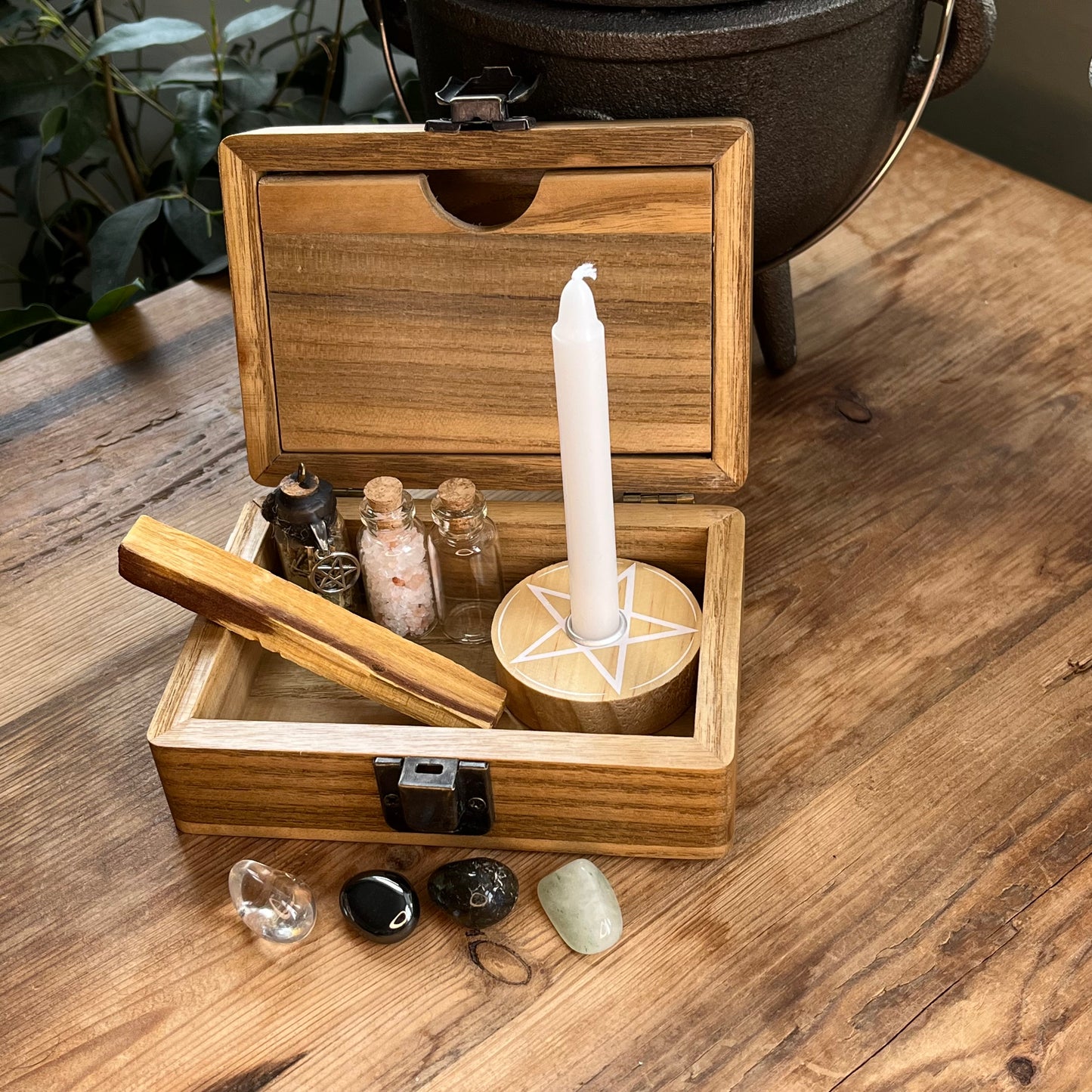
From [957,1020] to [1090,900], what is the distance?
10 cm

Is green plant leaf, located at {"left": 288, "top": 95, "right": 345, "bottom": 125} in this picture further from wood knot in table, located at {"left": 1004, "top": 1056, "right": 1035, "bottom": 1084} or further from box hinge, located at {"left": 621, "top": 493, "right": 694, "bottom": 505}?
wood knot in table, located at {"left": 1004, "top": 1056, "right": 1035, "bottom": 1084}

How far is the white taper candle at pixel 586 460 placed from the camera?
0.58 metres

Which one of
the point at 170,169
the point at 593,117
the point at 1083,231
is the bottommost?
the point at 170,169

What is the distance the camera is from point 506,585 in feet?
2.68

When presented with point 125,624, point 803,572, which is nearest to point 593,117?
point 803,572

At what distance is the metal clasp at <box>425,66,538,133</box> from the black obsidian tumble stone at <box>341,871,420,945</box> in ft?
1.40

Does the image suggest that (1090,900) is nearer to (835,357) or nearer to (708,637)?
(708,637)

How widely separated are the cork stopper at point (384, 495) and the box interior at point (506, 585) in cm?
7

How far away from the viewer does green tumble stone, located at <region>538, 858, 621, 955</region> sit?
626 mm

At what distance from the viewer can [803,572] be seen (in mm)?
835

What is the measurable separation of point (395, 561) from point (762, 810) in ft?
0.84

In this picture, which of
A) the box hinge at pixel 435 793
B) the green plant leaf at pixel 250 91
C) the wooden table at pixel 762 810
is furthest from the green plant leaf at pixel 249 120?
the box hinge at pixel 435 793

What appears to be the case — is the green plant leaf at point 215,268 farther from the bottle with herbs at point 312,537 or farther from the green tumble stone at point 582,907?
the green tumble stone at point 582,907

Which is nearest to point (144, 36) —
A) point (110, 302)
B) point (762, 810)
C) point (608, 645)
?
point (110, 302)
